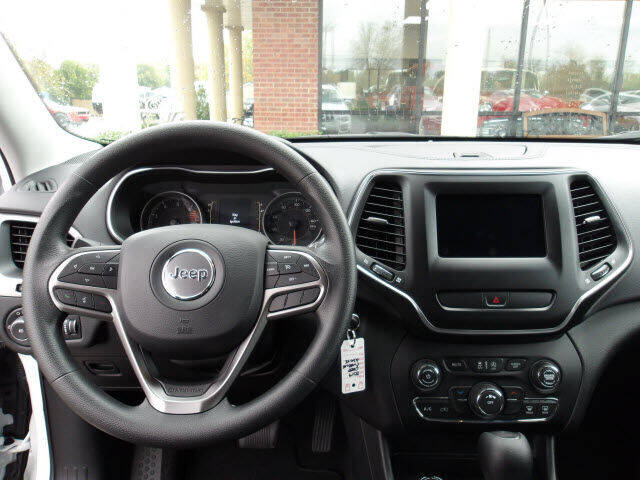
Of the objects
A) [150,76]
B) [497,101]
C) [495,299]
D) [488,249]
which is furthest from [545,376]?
[150,76]

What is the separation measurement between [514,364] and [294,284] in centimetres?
84

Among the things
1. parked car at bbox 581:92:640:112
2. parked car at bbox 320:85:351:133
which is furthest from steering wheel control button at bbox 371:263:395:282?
parked car at bbox 581:92:640:112

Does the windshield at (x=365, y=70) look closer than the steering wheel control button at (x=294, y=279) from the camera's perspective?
No

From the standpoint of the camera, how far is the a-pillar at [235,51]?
2123mm

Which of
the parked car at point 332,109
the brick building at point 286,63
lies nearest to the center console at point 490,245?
the brick building at point 286,63

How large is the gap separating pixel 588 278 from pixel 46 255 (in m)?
1.36

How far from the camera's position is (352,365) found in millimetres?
1470

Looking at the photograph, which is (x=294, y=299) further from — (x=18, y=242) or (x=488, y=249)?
(x=18, y=242)

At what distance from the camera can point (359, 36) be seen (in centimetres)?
450

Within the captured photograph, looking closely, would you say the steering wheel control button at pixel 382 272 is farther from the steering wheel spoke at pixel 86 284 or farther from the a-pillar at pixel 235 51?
the a-pillar at pixel 235 51

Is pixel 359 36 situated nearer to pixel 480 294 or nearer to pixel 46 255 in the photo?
pixel 480 294

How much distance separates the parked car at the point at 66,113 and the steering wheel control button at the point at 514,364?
1.63 metres

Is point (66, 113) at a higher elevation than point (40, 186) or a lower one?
higher

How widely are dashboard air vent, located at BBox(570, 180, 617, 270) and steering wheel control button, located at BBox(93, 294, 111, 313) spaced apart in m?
1.23
